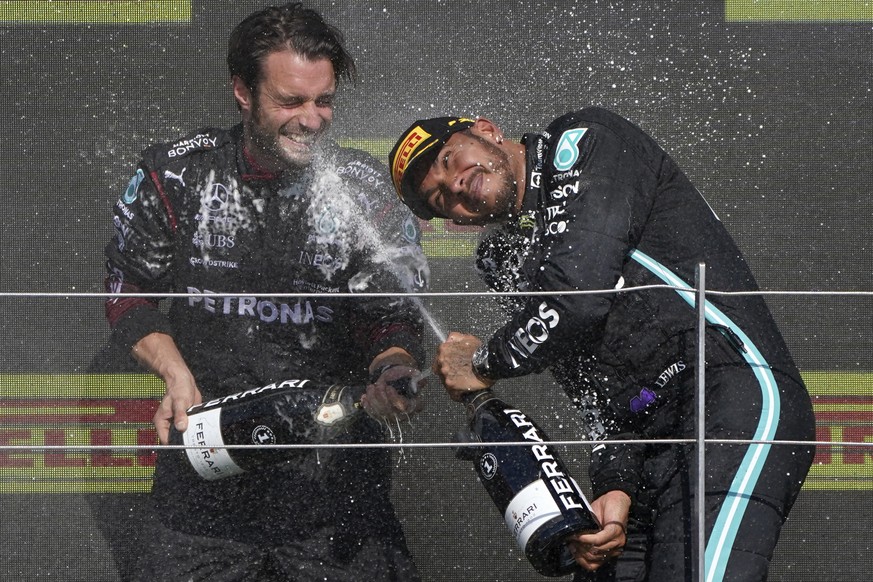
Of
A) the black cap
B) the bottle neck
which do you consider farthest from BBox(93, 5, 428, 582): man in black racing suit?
the black cap

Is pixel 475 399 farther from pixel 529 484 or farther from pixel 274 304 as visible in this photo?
pixel 274 304

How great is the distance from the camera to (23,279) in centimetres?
279

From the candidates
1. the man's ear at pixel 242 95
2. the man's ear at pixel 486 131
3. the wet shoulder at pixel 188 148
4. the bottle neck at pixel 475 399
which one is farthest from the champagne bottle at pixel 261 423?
the man's ear at pixel 242 95

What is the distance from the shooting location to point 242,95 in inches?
102

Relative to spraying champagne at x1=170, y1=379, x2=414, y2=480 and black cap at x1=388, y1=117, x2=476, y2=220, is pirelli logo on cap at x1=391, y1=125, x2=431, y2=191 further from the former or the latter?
spraying champagne at x1=170, y1=379, x2=414, y2=480

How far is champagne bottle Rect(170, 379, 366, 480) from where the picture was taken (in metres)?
2.07

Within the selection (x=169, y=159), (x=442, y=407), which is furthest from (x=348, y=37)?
(x=442, y=407)

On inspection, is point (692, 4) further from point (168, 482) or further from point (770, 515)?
point (168, 482)

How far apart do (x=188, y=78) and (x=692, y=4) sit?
4.32ft

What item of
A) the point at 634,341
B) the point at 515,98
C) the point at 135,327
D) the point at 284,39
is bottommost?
the point at 135,327

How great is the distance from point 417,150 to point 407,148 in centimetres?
3

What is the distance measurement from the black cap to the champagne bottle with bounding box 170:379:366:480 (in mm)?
380

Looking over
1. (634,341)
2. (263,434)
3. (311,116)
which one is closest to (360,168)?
(311,116)

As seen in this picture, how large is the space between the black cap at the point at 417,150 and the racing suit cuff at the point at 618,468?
0.56m
